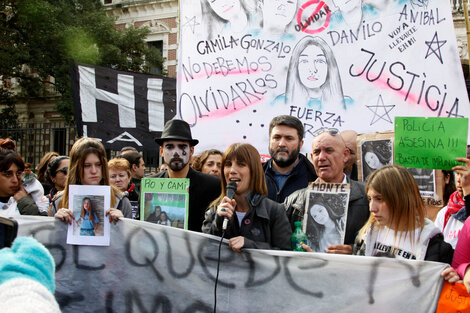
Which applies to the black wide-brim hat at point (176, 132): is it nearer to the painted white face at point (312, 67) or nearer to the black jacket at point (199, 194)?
the black jacket at point (199, 194)

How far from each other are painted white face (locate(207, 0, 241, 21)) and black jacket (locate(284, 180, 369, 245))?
7.63 ft

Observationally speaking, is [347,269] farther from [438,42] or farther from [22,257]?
[438,42]

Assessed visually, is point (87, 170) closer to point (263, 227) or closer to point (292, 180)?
point (263, 227)

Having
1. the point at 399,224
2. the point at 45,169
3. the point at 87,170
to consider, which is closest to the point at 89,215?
the point at 87,170

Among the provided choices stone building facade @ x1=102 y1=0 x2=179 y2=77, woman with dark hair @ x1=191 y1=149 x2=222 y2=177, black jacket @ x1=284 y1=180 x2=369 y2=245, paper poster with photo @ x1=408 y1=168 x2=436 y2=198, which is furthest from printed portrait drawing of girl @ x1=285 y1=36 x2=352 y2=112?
stone building facade @ x1=102 y1=0 x2=179 y2=77

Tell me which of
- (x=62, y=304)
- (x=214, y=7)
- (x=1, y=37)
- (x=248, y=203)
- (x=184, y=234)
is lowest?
(x=62, y=304)

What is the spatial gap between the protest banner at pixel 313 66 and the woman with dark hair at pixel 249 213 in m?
1.45

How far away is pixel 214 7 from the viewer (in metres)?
4.85

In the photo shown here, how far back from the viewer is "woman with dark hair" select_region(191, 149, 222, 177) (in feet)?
15.7

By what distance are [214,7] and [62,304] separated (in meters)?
3.12

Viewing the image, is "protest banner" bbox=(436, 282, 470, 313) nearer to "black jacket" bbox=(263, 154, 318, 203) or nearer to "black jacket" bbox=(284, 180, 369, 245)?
"black jacket" bbox=(284, 180, 369, 245)

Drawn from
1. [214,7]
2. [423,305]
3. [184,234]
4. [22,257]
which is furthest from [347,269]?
[214,7]

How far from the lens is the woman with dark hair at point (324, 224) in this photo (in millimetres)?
2877

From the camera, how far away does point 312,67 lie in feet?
14.8
